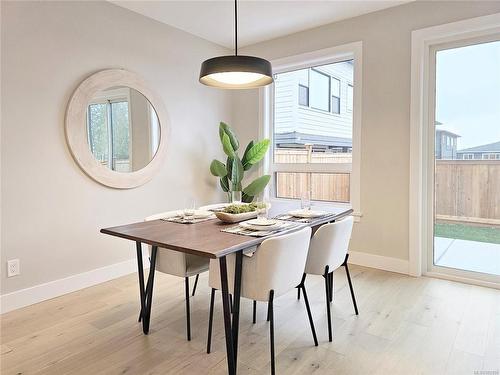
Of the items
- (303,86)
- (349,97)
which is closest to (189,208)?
(349,97)

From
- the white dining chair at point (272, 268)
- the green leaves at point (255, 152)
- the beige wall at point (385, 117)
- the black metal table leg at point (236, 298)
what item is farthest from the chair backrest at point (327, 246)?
the green leaves at point (255, 152)

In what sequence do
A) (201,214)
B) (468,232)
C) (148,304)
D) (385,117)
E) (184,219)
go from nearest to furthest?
(148,304) → (184,219) → (201,214) → (468,232) → (385,117)

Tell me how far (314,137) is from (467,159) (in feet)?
5.32

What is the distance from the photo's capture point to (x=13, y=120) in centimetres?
270

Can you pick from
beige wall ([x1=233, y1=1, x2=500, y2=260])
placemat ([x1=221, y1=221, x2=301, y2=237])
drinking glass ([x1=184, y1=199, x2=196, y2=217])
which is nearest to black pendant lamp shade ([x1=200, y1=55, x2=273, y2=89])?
drinking glass ([x1=184, y1=199, x2=196, y2=217])

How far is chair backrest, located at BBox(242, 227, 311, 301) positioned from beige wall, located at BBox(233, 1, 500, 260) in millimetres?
1914

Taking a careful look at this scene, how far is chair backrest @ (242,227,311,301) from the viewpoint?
178cm

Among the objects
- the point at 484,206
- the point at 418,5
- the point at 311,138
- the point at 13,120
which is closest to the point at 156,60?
the point at 13,120

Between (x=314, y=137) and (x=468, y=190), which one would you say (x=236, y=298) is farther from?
(x=314, y=137)

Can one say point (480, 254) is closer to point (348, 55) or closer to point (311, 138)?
point (311, 138)

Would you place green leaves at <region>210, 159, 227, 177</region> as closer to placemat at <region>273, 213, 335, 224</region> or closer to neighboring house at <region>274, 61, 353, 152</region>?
neighboring house at <region>274, 61, 353, 152</region>

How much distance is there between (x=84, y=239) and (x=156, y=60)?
1992mm

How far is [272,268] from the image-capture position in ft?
5.94

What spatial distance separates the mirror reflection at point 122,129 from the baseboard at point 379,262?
246 cm
